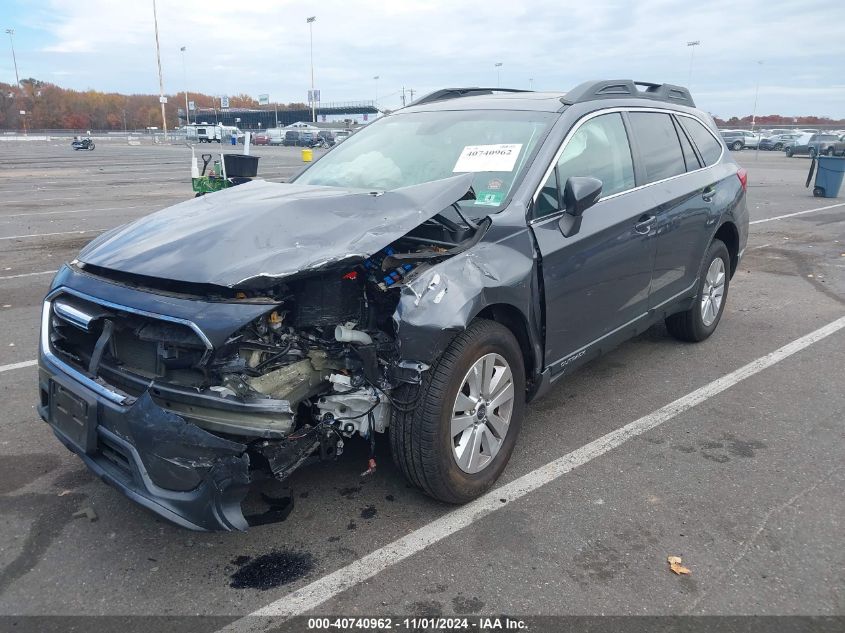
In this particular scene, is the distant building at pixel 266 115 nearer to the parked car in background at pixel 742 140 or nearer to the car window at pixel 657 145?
the parked car in background at pixel 742 140

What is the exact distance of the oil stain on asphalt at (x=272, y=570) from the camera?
2.75m

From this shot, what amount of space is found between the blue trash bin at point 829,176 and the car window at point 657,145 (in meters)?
15.3

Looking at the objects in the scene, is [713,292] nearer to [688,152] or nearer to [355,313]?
[688,152]

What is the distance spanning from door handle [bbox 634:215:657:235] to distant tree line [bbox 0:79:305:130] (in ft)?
391

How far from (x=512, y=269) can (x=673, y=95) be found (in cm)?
316

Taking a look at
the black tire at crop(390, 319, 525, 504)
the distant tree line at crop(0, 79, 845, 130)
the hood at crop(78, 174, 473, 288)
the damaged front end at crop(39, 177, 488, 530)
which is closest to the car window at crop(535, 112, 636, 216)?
the hood at crop(78, 174, 473, 288)

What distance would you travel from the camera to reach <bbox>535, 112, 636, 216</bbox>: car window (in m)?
3.68

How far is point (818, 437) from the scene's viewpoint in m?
4.04

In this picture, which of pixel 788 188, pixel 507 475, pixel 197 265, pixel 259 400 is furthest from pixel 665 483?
pixel 788 188

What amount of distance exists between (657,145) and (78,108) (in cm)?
12750

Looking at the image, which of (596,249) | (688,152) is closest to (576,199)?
(596,249)

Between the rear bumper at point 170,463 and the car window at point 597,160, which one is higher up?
the car window at point 597,160

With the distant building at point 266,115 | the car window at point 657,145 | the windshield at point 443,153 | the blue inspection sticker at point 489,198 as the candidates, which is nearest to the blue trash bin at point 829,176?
the car window at point 657,145

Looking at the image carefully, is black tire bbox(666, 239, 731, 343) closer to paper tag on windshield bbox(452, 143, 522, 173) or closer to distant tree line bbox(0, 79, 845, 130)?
paper tag on windshield bbox(452, 143, 522, 173)
